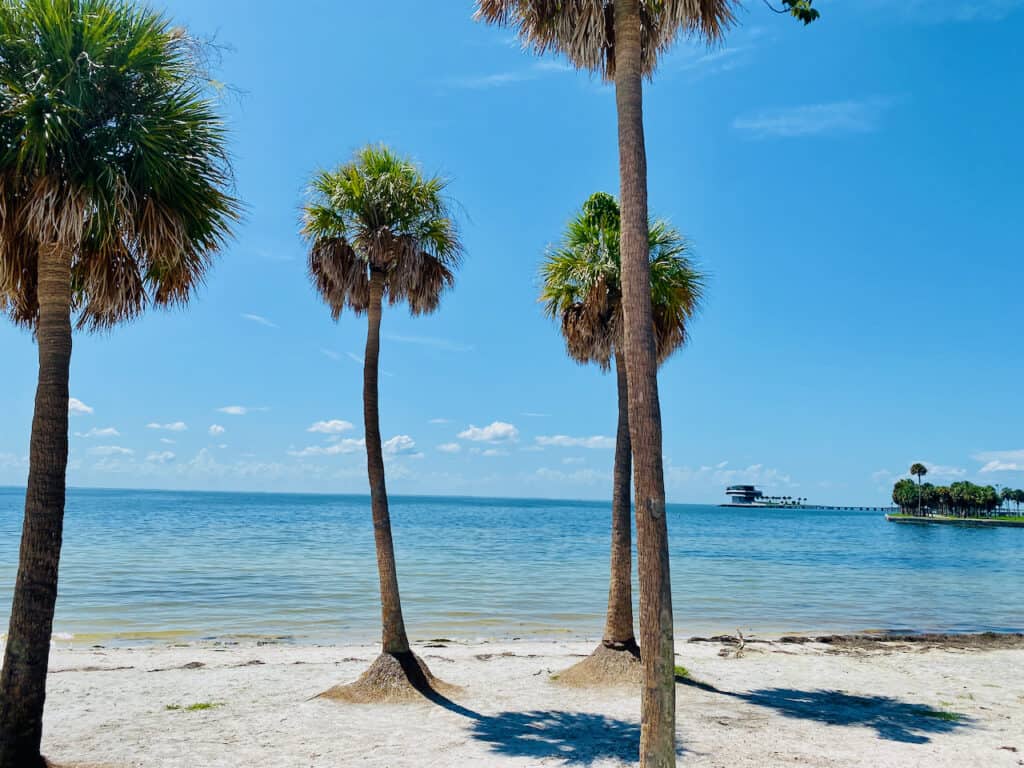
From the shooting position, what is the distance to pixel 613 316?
14.4 meters

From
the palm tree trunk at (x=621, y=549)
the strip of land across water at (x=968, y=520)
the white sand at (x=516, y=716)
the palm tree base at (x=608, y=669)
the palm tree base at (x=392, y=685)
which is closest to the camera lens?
the white sand at (x=516, y=716)

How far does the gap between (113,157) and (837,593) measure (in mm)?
34406

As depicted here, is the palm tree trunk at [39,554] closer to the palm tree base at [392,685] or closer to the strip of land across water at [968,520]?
the palm tree base at [392,685]

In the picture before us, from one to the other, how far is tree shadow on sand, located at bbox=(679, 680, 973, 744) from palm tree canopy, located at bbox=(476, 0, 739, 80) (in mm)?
9771

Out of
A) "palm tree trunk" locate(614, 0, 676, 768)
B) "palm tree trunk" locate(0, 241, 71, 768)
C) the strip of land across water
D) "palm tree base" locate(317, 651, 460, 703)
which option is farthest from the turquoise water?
the strip of land across water

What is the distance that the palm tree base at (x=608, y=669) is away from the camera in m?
13.2

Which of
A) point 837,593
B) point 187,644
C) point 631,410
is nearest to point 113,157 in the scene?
point 631,410

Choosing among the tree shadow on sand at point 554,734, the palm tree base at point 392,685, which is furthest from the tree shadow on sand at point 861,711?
the palm tree base at point 392,685

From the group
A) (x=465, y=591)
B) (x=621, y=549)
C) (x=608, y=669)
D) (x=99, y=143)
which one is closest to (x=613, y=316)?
(x=621, y=549)

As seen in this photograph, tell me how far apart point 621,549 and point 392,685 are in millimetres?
4768

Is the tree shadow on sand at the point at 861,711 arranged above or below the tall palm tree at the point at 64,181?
below

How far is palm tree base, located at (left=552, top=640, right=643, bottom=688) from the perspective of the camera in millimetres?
13195

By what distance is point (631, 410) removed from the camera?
6.81 meters

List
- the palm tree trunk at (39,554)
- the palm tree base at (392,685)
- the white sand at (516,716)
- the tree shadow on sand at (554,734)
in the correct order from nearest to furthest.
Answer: the palm tree trunk at (39,554)
the white sand at (516,716)
the tree shadow on sand at (554,734)
the palm tree base at (392,685)
